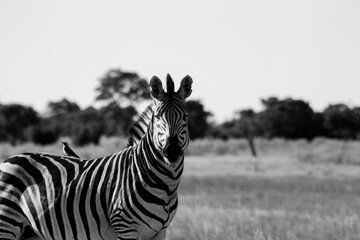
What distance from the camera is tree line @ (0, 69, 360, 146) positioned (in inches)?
1672

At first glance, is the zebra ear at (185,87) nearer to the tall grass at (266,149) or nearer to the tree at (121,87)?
the tall grass at (266,149)

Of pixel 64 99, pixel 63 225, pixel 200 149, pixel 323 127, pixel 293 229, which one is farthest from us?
pixel 64 99

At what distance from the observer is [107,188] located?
17.4 ft

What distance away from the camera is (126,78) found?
201 ft

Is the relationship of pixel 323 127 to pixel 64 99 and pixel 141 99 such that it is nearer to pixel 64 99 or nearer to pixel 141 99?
pixel 141 99

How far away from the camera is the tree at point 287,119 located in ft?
131

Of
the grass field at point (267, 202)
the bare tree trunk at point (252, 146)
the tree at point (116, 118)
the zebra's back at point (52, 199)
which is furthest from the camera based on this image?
the tree at point (116, 118)

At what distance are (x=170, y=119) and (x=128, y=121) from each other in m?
52.1

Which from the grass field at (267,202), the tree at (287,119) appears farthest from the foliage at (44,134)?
the grass field at (267,202)

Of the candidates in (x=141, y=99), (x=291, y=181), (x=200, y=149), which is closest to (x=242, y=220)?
(x=291, y=181)

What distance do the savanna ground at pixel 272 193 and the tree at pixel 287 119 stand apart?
986mm

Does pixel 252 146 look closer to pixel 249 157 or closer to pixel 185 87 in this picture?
pixel 249 157

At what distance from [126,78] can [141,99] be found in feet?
9.35

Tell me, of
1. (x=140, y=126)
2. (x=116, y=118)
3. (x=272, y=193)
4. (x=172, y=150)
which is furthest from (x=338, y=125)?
(x=172, y=150)
